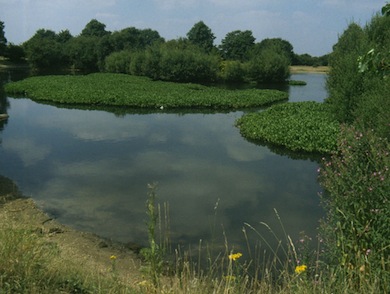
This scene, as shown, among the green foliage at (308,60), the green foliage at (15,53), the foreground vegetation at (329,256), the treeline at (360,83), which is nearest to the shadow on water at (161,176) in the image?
the foreground vegetation at (329,256)

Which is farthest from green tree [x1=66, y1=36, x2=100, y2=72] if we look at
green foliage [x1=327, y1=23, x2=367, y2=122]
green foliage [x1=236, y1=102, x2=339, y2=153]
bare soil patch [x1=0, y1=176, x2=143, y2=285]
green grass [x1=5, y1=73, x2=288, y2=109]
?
bare soil patch [x1=0, y1=176, x2=143, y2=285]

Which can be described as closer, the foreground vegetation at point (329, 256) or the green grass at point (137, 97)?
the foreground vegetation at point (329, 256)

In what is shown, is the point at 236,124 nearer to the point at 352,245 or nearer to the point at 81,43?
the point at 352,245

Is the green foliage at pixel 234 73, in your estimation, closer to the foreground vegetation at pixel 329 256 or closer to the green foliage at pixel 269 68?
the green foliage at pixel 269 68

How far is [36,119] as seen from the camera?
23.4m

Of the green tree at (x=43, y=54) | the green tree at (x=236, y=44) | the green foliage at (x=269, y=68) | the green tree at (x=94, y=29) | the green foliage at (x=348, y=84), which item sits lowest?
the green foliage at (x=348, y=84)

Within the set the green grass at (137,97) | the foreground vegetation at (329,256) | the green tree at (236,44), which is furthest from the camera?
the green tree at (236,44)

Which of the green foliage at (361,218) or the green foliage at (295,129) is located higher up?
the green foliage at (361,218)

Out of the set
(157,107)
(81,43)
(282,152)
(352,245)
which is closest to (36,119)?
(157,107)

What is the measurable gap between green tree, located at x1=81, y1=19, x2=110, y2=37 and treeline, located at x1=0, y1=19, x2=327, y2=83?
1072 centimetres

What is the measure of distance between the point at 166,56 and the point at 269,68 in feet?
49.1

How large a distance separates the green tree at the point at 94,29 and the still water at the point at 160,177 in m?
92.1

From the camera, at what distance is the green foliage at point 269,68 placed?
55750mm

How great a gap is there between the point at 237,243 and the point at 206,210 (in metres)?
1.93
